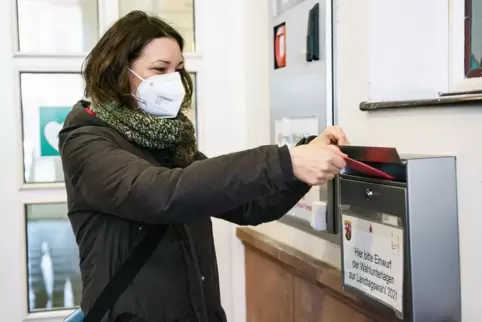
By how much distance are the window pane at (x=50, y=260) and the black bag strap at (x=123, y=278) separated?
99 centimetres

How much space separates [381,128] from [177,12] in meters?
1.11

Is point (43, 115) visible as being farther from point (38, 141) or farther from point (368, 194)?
point (368, 194)

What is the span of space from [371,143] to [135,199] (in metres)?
0.55

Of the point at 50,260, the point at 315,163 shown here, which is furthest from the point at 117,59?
the point at 50,260

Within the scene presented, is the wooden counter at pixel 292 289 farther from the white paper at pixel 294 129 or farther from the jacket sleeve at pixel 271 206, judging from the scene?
the white paper at pixel 294 129

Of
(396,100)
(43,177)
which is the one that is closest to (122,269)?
(396,100)

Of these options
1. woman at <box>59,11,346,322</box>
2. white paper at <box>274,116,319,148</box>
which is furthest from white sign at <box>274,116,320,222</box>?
woman at <box>59,11,346,322</box>

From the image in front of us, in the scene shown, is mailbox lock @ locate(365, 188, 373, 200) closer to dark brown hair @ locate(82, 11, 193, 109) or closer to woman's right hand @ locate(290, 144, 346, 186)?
woman's right hand @ locate(290, 144, 346, 186)

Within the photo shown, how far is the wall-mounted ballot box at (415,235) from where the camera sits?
1025 millimetres

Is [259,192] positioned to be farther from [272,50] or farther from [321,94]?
[272,50]

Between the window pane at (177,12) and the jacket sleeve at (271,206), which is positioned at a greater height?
the window pane at (177,12)

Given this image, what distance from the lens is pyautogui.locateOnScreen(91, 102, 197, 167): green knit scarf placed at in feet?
4.04

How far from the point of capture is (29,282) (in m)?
2.07

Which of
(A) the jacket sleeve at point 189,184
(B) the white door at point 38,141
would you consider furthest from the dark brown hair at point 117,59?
(B) the white door at point 38,141
